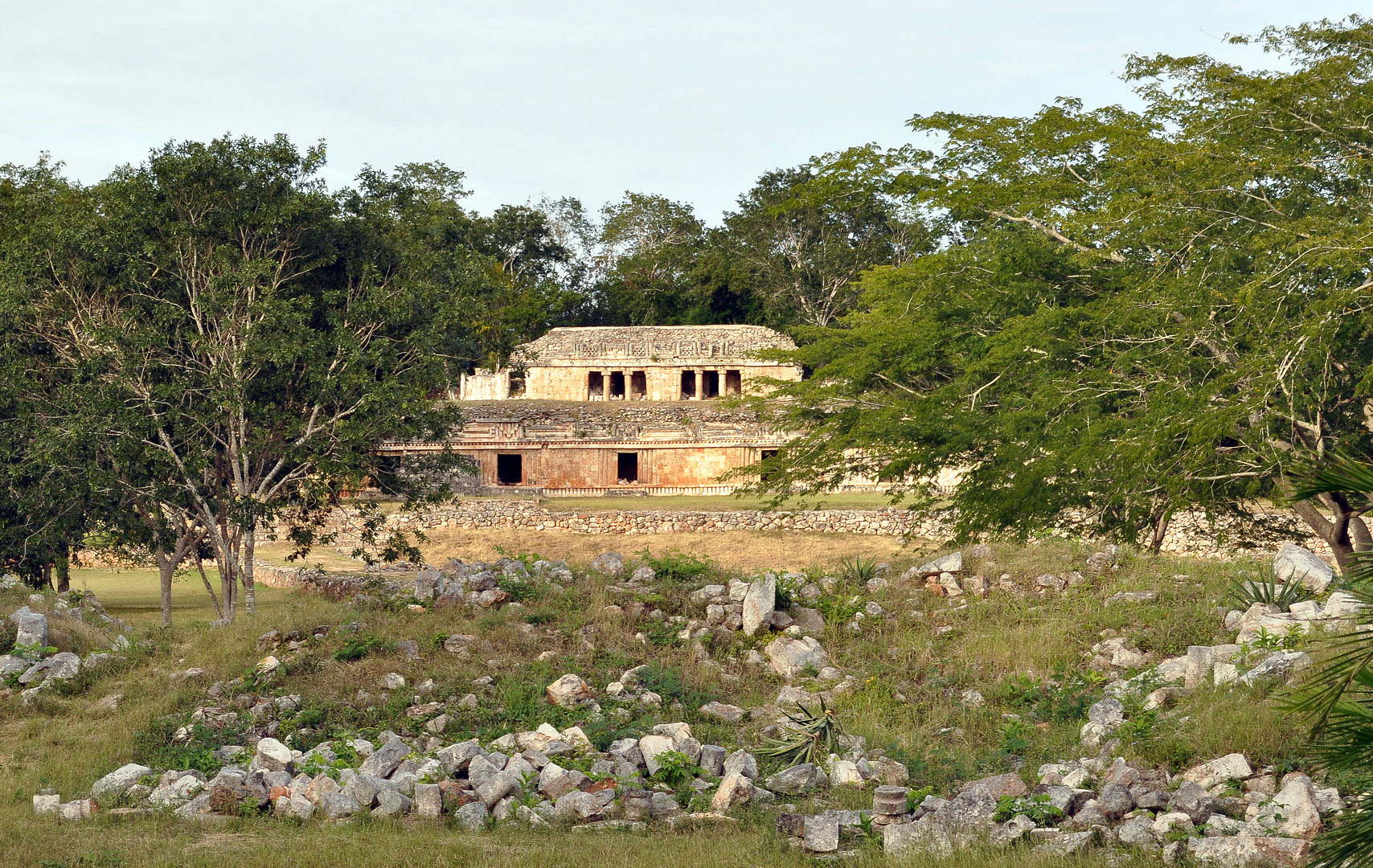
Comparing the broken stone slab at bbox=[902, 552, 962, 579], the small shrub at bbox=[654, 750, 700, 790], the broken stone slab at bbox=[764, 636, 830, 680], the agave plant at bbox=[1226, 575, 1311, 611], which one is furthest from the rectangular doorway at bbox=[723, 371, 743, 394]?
the small shrub at bbox=[654, 750, 700, 790]

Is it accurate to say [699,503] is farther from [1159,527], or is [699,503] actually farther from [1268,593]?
[1268,593]

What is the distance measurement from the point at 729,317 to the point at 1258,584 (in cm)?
3929

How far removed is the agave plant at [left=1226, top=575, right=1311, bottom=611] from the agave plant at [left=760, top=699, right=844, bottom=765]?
4101 mm

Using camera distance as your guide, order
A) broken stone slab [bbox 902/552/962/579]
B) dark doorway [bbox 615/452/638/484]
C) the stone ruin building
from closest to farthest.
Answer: broken stone slab [bbox 902/552/962/579], the stone ruin building, dark doorway [bbox 615/452/638/484]

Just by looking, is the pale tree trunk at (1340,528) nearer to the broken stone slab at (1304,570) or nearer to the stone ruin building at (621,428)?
the broken stone slab at (1304,570)

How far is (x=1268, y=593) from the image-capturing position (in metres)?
10.8

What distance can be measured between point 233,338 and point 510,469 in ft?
67.1

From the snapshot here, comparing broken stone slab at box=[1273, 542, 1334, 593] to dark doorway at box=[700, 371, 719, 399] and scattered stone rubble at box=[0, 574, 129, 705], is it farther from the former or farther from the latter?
dark doorway at box=[700, 371, 719, 399]

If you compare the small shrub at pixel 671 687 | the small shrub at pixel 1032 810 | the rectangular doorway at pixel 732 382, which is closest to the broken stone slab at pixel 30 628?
the small shrub at pixel 671 687

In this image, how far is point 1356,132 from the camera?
49.9ft

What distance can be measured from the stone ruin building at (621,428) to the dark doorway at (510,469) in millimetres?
24

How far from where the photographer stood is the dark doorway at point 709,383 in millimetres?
43812

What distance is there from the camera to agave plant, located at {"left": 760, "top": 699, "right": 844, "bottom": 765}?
9.48 meters

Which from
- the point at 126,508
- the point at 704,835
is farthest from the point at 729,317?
the point at 704,835
